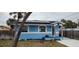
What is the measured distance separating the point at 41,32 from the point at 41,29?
4cm

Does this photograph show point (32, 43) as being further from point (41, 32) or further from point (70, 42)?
point (70, 42)

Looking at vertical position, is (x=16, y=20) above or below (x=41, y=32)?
above

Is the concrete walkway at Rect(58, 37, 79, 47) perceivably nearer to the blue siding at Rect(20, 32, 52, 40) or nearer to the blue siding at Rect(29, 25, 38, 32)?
the blue siding at Rect(20, 32, 52, 40)

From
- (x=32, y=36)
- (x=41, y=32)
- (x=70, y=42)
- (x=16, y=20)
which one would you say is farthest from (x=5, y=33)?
(x=70, y=42)

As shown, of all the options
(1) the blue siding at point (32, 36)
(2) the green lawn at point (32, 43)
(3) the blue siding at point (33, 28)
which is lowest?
(2) the green lawn at point (32, 43)

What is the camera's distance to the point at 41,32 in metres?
3.31

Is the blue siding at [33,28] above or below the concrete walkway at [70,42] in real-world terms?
above

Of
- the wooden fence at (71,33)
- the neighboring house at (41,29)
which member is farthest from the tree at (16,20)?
the wooden fence at (71,33)

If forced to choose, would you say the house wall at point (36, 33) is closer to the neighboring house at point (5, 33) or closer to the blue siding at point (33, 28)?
the blue siding at point (33, 28)

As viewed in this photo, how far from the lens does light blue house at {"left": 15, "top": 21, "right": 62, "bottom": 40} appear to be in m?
3.28

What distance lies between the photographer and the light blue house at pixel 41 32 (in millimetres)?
3281
